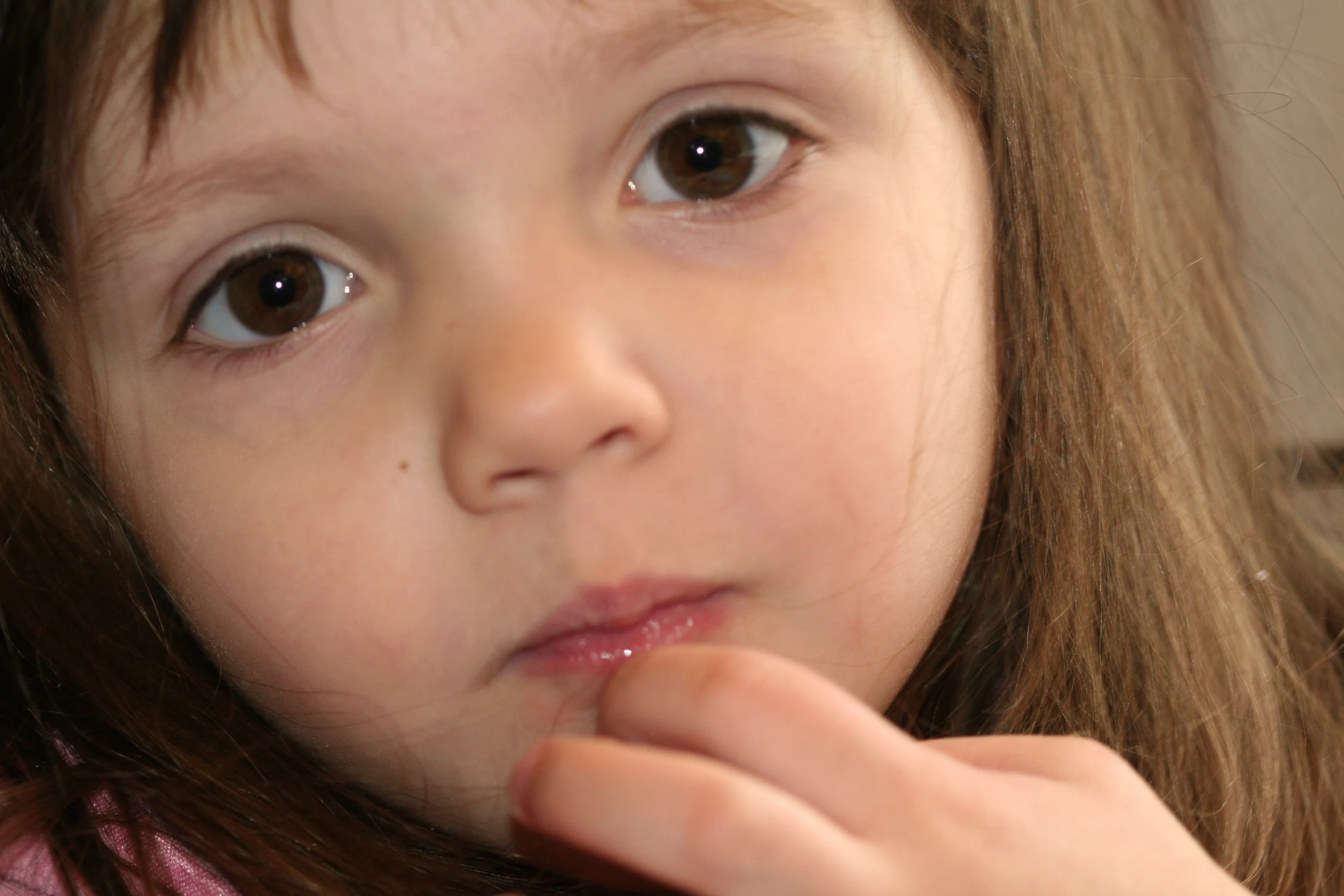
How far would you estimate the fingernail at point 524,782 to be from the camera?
0.63 metres

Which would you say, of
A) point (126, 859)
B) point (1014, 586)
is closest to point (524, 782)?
point (126, 859)

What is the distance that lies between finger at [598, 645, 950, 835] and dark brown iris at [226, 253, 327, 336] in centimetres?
34

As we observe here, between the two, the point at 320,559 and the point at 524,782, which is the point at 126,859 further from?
the point at 524,782

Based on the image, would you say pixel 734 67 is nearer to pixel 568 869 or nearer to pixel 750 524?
pixel 750 524

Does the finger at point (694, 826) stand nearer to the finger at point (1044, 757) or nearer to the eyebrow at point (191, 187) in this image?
the finger at point (1044, 757)

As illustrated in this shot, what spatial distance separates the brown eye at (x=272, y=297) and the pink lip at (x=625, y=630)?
24cm

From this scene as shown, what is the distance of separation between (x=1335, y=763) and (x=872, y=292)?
1.91ft

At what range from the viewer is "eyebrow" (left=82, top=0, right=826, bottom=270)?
2.40 feet

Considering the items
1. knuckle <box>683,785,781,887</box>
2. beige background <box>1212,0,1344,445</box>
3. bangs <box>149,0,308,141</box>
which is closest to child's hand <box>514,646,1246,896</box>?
knuckle <box>683,785,781,887</box>

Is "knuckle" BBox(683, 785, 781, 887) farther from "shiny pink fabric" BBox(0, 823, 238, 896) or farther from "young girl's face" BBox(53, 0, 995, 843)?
"shiny pink fabric" BBox(0, 823, 238, 896)

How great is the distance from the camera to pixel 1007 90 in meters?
0.92

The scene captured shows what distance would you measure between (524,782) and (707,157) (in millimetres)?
385

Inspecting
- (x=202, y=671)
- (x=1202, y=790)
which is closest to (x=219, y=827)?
(x=202, y=671)

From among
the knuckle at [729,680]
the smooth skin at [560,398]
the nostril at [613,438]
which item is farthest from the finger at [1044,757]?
the nostril at [613,438]
